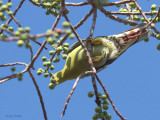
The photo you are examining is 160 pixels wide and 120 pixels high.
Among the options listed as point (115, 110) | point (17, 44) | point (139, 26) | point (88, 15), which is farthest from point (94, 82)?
point (139, 26)

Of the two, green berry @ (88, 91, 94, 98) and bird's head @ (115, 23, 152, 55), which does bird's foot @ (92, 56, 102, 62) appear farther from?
green berry @ (88, 91, 94, 98)

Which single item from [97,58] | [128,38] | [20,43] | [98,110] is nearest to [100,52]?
[97,58]

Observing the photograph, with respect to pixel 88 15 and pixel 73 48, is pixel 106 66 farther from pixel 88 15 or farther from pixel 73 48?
pixel 88 15

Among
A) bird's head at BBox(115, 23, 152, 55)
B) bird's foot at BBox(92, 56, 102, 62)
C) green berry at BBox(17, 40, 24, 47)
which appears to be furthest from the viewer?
bird's head at BBox(115, 23, 152, 55)

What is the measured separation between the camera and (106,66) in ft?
16.1

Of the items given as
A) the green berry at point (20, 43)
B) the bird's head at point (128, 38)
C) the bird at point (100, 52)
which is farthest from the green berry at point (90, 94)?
the green berry at point (20, 43)

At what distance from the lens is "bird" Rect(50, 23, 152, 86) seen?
461cm

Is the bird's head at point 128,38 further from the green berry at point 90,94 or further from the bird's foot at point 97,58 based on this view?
the green berry at point 90,94

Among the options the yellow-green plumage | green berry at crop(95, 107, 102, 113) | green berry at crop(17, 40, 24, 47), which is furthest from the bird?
green berry at crop(17, 40, 24, 47)

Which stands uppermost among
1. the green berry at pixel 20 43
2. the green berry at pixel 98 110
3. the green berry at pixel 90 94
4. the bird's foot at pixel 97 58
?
the bird's foot at pixel 97 58

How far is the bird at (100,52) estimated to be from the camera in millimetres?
4613

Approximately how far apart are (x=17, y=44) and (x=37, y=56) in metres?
1.44

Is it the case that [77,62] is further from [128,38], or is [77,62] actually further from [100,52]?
[128,38]

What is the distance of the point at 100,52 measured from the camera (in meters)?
4.68
